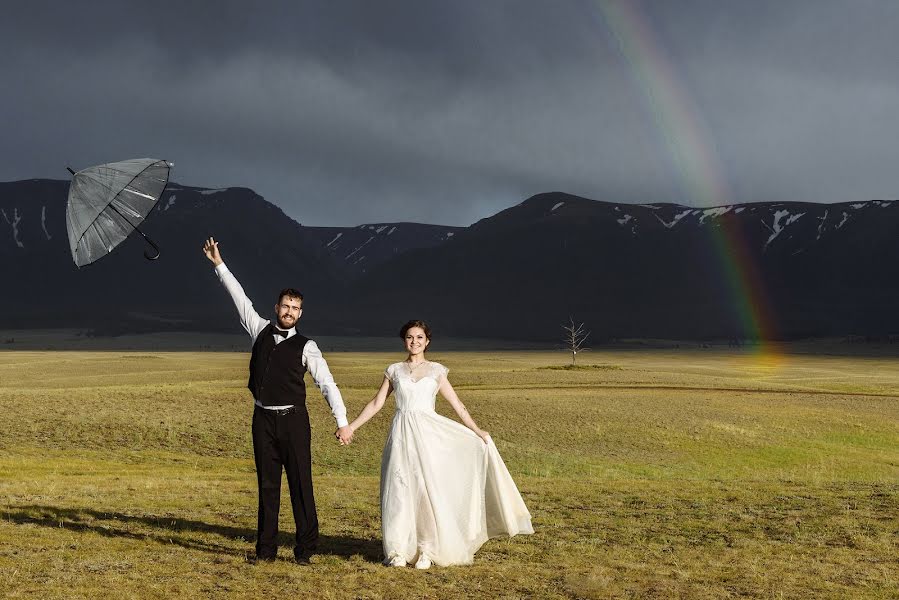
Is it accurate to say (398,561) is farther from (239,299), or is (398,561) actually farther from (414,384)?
(239,299)

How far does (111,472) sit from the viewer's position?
22641mm

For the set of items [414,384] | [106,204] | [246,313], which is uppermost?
[106,204]

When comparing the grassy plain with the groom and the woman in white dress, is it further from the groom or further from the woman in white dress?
the groom

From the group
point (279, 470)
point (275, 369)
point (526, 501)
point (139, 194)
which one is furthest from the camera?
point (526, 501)

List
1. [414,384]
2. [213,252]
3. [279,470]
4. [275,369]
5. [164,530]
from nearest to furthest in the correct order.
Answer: [275,369] → [279,470] → [414,384] → [213,252] → [164,530]

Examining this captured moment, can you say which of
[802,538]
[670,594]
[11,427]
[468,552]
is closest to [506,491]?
[468,552]

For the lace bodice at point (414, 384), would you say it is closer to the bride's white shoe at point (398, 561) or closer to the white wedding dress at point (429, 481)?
the white wedding dress at point (429, 481)

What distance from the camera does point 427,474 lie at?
415 inches

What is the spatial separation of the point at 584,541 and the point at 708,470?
17662mm

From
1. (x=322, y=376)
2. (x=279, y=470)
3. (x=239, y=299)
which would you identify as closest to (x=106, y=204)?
(x=239, y=299)

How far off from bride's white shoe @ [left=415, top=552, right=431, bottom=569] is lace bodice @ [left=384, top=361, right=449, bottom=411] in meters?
1.74

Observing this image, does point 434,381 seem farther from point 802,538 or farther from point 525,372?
point 525,372

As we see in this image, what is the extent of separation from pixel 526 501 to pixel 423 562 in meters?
6.82

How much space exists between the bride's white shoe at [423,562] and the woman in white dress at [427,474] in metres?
0.01
